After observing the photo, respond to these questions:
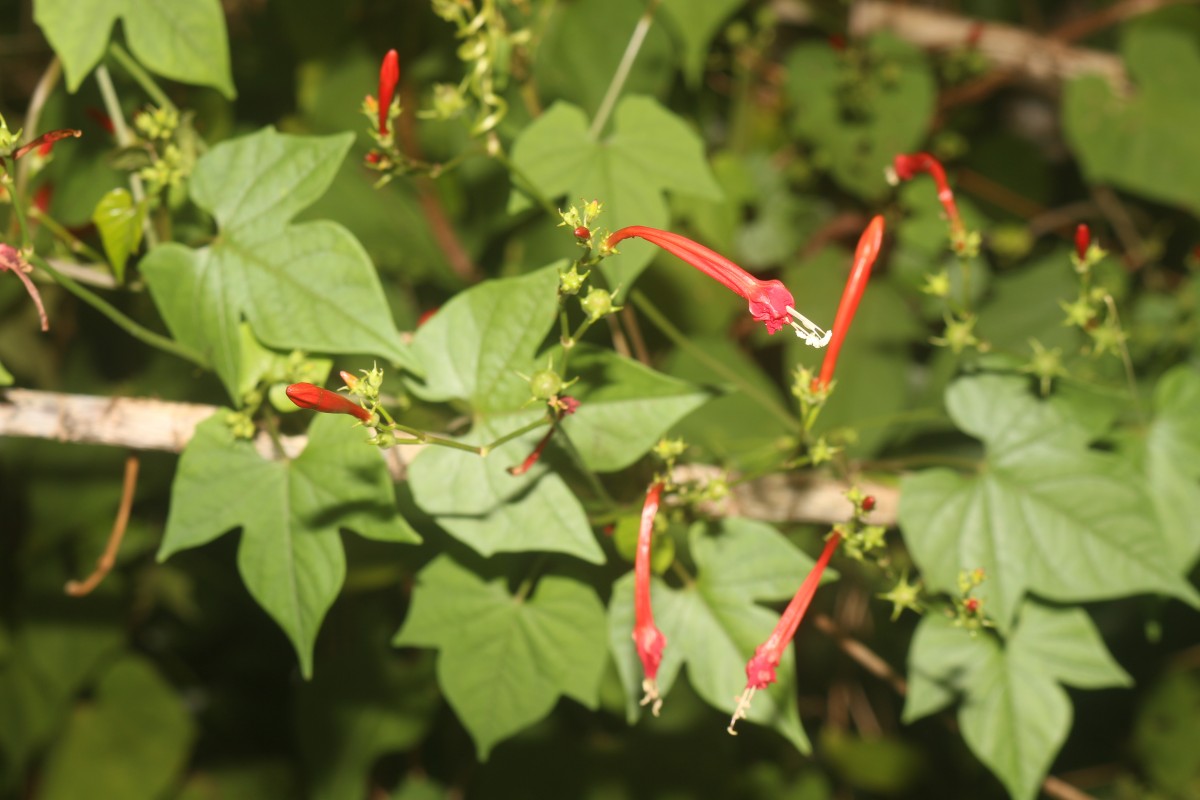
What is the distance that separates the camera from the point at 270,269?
116cm

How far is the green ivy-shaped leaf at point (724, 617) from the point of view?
1265 mm

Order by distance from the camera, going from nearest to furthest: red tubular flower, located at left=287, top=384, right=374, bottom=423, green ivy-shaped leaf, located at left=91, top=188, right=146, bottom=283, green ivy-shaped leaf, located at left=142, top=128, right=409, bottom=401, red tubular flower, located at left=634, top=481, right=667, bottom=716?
red tubular flower, located at left=287, top=384, right=374, bottom=423 < red tubular flower, located at left=634, top=481, right=667, bottom=716 < green ivy-shaped leaf, located at left=142, top=128, right=409, bottom=401 < green ivy-shaped leaf, located at left=91, top=188, right=146, bottom=283

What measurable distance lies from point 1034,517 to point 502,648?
28.8 inches

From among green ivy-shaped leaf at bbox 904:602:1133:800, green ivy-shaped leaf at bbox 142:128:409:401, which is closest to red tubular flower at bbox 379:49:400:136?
green ivy-shaped leaf at bbox 142:128:409:401

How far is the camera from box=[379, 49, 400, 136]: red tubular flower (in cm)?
107

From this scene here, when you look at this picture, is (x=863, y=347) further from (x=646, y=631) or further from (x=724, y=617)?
(x=646, y=631)

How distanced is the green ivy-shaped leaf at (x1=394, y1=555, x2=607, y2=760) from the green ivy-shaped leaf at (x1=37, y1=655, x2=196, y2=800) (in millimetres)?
1071

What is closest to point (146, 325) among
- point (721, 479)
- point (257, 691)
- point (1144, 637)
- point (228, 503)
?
point (228, 503)

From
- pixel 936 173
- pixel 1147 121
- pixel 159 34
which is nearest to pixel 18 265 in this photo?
pixel 159 34

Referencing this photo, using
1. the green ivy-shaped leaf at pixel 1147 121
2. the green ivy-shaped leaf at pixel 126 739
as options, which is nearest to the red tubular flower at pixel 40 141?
the green ivy-shaped leaf at pixel 126 739

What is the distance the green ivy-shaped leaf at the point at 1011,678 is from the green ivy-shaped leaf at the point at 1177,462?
0.18 meters

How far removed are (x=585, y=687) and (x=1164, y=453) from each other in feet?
2.90

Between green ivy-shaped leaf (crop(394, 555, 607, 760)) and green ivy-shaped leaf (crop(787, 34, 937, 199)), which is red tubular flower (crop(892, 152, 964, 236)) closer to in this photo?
green ivy-shaped leaf (crop(394, 555, 607, 760))

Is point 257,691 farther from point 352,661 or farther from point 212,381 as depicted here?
point 212,381
